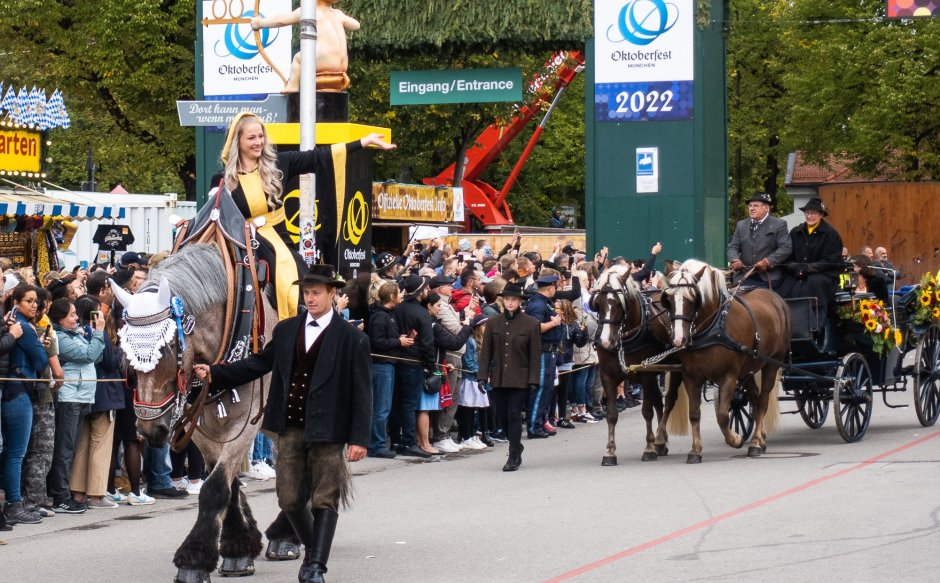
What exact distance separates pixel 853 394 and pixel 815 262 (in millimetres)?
1421

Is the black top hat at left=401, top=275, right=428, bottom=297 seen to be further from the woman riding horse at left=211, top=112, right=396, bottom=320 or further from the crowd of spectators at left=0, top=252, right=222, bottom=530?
the woman riding horse at left=211, top=112, right=396, bottom=320

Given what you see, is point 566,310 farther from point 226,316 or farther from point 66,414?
point 226,316

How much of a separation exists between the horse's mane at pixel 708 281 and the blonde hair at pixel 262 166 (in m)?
5.66

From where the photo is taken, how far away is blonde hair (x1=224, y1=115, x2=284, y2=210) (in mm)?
9430

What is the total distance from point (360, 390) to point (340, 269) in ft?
14.4

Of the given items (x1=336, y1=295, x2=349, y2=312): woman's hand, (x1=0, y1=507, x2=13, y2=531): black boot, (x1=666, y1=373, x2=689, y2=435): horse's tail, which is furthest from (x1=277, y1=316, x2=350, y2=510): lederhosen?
(x1=666, y1=373, x2=689, y2=435): horse's tail

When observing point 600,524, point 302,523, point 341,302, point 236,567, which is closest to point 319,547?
point 302,523

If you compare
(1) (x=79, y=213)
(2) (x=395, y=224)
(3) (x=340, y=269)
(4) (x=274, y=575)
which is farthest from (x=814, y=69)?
(4) (x=274, y=575)

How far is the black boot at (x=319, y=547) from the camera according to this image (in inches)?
318

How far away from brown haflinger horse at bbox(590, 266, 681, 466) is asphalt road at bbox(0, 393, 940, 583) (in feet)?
1.58

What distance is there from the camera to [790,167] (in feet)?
182

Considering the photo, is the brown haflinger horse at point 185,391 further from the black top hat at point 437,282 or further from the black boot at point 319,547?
the black top hat at point 437,282

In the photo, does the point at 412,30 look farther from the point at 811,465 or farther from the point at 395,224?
the point at 811,465

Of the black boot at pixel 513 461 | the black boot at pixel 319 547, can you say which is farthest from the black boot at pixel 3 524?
the black boot at pixel 513 461
